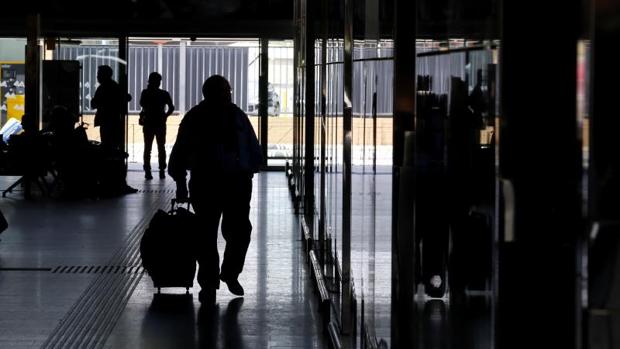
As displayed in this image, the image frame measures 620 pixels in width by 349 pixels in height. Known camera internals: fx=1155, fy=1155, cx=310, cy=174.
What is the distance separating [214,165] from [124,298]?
1.22m

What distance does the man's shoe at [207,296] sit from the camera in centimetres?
823

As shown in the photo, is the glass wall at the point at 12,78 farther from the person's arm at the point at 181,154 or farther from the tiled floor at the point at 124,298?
the person's arm at the point at 181,154

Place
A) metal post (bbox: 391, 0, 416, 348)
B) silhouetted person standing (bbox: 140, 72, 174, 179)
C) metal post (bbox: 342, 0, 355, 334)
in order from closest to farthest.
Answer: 1. metal post (bbox: 391, 0, 416, 348)
2. metal post (bbox: 342, 0, 355, 334)
3. silhouetted person standing (bbox: 140, 72, 174, 179)

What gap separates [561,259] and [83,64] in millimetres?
20820

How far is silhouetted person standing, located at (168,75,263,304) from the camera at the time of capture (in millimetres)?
8164

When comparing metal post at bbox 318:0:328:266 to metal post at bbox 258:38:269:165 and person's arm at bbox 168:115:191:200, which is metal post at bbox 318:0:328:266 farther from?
metal post at bbox 258:38:269:165

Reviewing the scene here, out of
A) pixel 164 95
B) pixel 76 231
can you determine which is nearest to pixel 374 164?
pixel 76 231

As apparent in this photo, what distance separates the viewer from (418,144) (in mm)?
3197

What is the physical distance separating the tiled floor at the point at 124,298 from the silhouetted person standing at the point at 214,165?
409 mm

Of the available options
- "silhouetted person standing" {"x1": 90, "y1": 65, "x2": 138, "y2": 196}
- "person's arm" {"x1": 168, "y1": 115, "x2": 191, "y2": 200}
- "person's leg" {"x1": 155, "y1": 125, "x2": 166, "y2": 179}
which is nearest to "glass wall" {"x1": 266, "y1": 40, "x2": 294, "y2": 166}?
"person's leg" {"x1": 155, "y1": 125, "x2": 166, "y2": 179}

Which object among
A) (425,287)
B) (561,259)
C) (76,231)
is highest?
(561,259)

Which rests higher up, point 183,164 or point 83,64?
point 83,64

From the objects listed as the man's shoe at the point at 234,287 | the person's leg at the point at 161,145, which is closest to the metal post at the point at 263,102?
the person's leg at the point at 161,145

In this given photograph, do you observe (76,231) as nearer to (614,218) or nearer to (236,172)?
(236,172)
